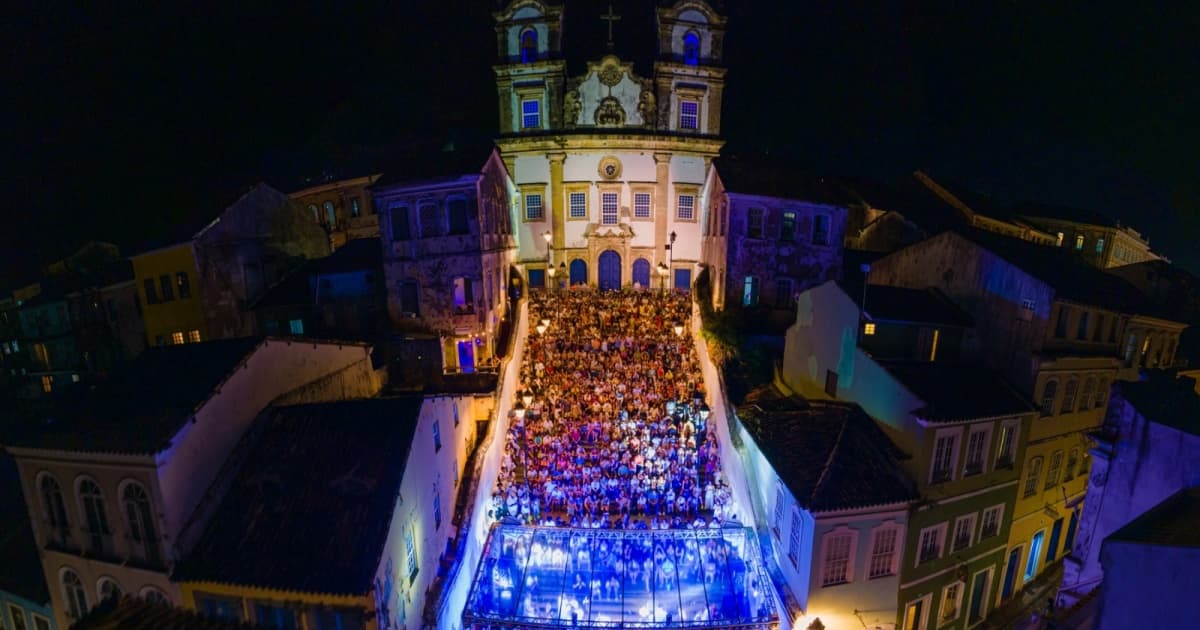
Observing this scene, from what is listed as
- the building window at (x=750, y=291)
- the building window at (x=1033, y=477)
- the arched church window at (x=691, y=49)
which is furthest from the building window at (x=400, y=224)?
the building window at (x=1033, y=477)

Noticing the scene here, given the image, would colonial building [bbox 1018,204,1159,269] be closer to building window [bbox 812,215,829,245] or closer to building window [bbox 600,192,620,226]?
building window [bbox 812,215,829,245]

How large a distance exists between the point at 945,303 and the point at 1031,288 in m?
3.18

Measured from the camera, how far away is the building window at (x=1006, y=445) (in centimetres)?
1797

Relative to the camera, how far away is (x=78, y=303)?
3075 centimetres

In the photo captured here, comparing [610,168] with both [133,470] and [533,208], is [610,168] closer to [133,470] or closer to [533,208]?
[533,208]

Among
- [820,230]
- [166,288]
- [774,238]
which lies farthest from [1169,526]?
[166,288]

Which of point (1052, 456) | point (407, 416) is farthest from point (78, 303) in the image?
point (1052, 456)

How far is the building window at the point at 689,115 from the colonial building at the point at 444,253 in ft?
48.8

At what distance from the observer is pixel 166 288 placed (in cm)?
2719

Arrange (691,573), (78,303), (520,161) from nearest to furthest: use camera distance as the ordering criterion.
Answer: (691,573) < (78,303) < (520,161)

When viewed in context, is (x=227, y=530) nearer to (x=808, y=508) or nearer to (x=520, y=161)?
(x=808, y=508)

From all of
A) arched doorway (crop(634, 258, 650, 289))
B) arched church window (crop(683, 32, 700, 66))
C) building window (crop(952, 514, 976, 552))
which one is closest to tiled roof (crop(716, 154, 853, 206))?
arched church window (crop(683, 32, 700, 66))

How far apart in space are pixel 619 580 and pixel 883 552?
8109 mm

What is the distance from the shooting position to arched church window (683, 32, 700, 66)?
34.1 metres
